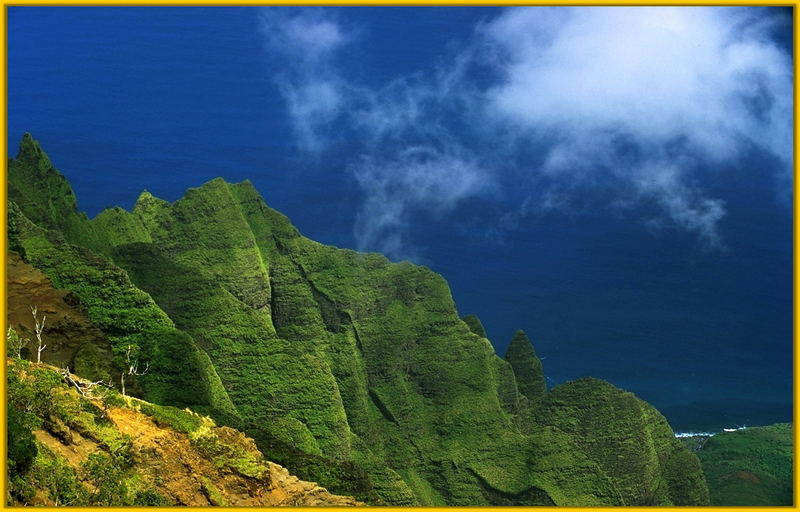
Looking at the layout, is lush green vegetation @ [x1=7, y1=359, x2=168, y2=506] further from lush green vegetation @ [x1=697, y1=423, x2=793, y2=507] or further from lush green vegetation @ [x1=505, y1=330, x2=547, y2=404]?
lush green vegetation @ [x1=697, y1=423, x2=793, y2=507]

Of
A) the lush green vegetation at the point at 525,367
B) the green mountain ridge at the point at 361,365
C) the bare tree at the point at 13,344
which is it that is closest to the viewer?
the bare tree at the point at 13,344

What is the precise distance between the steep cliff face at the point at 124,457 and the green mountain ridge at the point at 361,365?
21.1m

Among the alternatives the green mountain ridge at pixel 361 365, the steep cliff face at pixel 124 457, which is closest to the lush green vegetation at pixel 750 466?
the green mountain ridge at pixel 361 365

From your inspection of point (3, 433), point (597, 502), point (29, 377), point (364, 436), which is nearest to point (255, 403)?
point (364, 436)

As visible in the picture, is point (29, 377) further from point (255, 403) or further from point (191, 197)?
point (191, 197)

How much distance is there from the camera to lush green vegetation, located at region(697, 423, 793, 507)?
86375 millimetres

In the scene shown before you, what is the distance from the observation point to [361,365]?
81188 mm

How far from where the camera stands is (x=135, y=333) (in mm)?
61438

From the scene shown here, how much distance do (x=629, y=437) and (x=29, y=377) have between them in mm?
48033

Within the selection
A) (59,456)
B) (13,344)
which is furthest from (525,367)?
(59,456)

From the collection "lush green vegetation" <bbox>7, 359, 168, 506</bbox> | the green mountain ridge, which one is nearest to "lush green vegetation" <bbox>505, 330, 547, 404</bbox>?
the green mountain ridge

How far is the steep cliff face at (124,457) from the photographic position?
3731 cm

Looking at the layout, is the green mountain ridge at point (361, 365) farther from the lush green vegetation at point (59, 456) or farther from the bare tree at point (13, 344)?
the lush green vegetation at point (59, 456)

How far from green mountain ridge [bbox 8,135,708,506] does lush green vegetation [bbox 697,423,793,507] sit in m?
5.36
